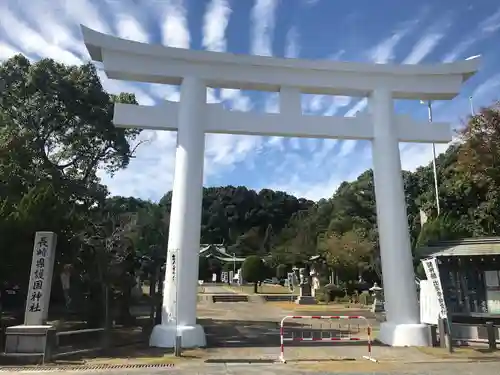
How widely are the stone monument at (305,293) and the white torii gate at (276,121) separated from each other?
2016cm

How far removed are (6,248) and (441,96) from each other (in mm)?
12489

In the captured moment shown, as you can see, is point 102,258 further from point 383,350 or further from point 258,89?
point 383,350

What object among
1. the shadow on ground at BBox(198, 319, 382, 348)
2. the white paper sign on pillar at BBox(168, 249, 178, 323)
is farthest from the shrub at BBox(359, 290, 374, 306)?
the white paper sign on pillar at BBox(168, 249, 178, 323)

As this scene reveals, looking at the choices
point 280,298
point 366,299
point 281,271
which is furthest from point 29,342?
point 281,271

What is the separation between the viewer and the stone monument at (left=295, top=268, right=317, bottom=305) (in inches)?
1252

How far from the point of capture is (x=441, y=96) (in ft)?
43.7

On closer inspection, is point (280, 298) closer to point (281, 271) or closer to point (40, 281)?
point (281, 271)

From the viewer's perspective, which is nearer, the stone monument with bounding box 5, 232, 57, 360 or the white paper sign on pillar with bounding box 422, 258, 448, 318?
the stone monument with bounding box 5, 232, 57, 360

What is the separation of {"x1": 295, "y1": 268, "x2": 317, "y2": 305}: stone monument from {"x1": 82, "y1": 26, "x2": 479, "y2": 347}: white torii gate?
20159mm

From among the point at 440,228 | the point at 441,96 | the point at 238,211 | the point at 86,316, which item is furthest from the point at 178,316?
the point at 238,211

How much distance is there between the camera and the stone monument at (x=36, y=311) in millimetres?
9602

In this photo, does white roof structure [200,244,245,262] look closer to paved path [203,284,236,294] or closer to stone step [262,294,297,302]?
paved path [203,284,236,294]

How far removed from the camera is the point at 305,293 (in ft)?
113

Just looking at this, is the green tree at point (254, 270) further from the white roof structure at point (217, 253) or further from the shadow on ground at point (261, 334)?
the shadow on ground at point (261, 334)
